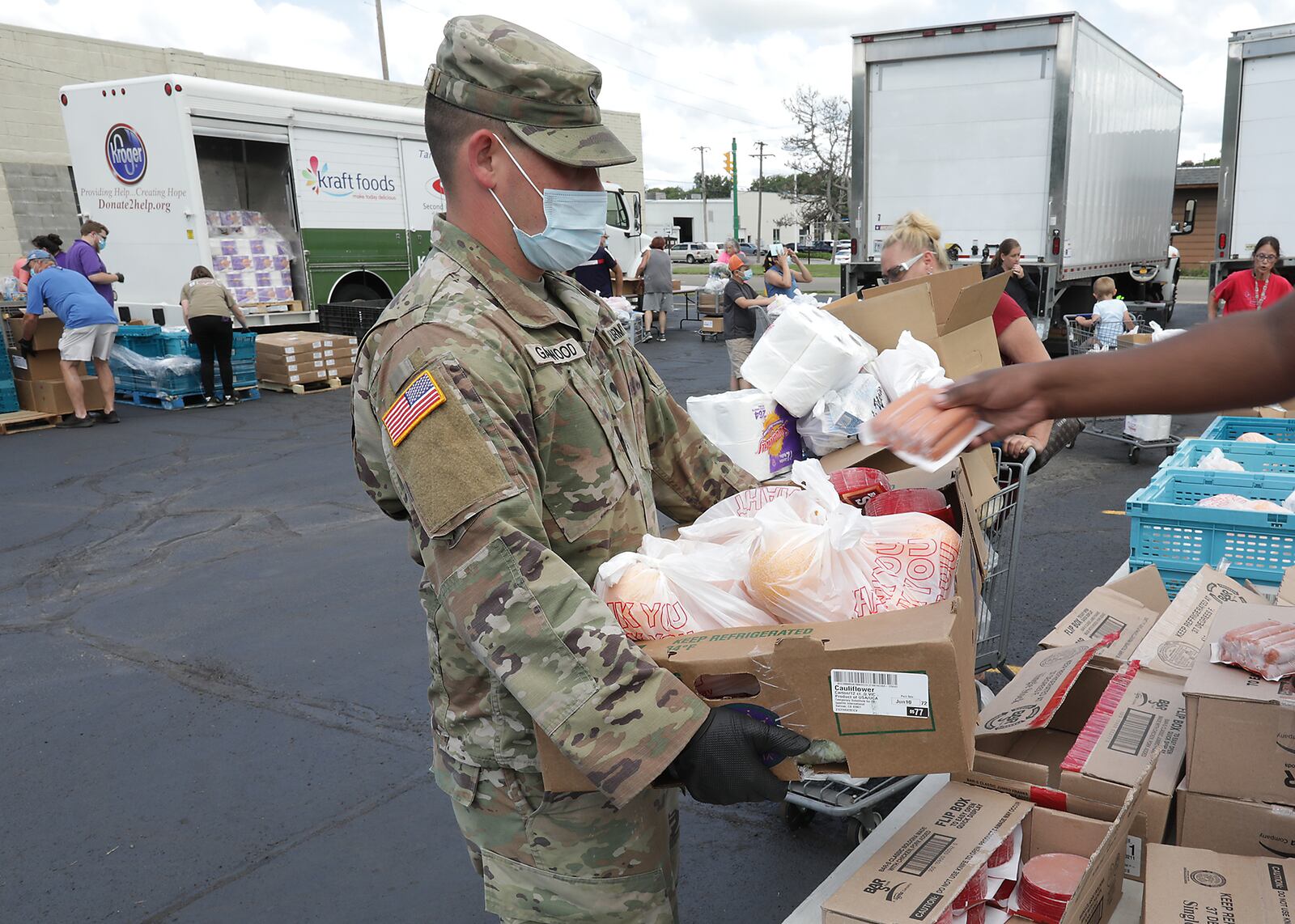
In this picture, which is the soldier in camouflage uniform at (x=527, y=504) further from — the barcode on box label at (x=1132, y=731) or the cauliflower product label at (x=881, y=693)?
the barcode on box label at (x=1132, y=731)

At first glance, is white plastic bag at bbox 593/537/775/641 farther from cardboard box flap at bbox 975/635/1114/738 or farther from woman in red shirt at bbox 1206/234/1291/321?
woman in red shirt at bbox 1206/234/1291/321

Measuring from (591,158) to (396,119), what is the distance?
1323 centimetres

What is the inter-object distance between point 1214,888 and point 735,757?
1.08 meters

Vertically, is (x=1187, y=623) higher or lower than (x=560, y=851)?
lower

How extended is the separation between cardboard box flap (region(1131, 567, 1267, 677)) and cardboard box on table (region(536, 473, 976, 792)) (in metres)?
1.31

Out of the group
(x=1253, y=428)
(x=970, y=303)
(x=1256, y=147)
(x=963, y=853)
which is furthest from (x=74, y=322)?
(x=1256, y=147)

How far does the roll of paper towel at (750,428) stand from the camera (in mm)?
3633

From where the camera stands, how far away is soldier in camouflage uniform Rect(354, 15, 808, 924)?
58.1 inches

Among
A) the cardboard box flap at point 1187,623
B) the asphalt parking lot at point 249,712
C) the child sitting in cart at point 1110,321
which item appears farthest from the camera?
the child sitting in cart at point 1110,321

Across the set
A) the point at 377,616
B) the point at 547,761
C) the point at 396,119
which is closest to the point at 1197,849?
the point at 547,761

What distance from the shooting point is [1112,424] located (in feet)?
31.4

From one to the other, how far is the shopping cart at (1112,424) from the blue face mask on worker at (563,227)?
736 cm

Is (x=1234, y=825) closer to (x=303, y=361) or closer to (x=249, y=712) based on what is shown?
(x=249, y=712)

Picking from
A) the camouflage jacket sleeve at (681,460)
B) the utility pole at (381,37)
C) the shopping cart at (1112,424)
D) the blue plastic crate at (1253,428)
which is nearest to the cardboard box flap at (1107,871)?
the camouflage jacket sleeve at (681,460)
